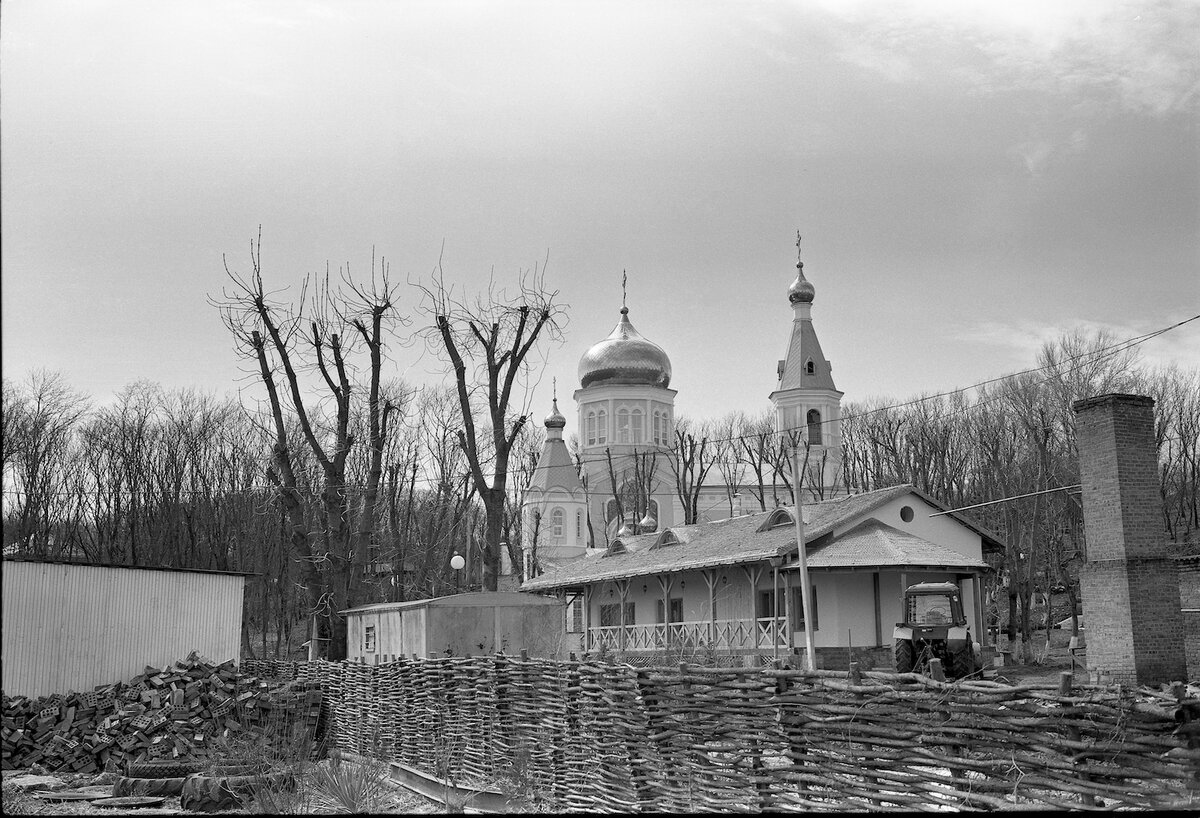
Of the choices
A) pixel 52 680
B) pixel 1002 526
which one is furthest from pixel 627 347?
pixel 52 680

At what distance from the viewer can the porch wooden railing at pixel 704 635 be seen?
1084 inches

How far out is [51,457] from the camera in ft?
152

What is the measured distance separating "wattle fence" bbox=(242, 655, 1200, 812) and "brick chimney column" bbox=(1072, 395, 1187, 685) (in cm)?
1005

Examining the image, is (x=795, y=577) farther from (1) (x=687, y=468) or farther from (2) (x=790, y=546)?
(1) (x=687, y=468)

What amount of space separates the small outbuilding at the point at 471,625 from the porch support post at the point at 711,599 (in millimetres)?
6087

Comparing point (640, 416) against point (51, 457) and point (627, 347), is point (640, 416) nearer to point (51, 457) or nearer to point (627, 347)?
point (627, 347)

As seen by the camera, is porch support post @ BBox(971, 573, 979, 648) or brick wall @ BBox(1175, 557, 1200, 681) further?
porch support post @ BBox(971, 573, 979, 648)

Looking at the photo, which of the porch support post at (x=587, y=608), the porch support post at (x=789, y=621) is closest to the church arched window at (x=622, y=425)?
the porch support post at (x=587, y=608)

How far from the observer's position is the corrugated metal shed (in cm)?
1831

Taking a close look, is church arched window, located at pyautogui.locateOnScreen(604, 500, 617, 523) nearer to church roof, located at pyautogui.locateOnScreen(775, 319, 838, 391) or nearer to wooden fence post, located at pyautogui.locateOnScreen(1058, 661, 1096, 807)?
church roof, located at pyautogui.locateOnScreen(775, 319, 838, 391)

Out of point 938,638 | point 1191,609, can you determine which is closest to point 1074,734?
point 938,638

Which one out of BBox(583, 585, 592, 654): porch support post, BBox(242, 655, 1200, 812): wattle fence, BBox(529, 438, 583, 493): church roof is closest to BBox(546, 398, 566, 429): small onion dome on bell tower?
BBox(529, 438, 583, 493): church roof

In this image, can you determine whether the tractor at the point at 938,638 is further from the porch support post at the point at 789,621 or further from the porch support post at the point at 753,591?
the porch support post at the point at 753,591

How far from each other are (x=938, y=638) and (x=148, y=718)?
13.1 meters
